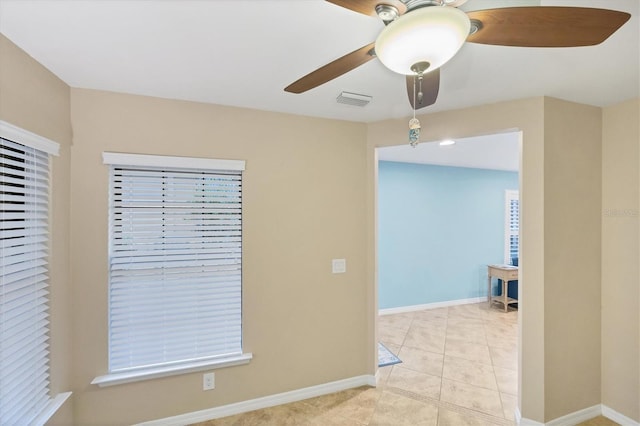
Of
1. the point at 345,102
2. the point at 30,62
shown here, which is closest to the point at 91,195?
the point at 30,62

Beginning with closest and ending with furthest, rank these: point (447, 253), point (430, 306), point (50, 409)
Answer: point (50, 409) < point (430, 306) < point (447, 253)

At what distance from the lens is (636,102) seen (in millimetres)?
2172

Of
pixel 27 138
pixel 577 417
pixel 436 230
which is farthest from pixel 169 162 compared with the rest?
pixel 436 230

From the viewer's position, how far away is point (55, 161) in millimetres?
1847

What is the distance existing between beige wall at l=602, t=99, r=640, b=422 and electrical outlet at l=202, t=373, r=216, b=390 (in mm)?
2991

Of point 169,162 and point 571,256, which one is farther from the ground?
point 169,162

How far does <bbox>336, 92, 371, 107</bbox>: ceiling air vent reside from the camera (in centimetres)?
209

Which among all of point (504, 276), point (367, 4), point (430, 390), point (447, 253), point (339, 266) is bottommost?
point (430, 390)

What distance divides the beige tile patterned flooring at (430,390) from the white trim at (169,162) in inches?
74.6

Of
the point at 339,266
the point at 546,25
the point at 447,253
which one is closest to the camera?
the point at 546,25

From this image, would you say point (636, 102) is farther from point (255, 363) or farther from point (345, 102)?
point (255, 363)

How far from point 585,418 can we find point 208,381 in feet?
9.35

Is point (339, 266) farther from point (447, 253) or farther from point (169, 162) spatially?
point (447, 253)

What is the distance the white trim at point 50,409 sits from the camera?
5.49ft
